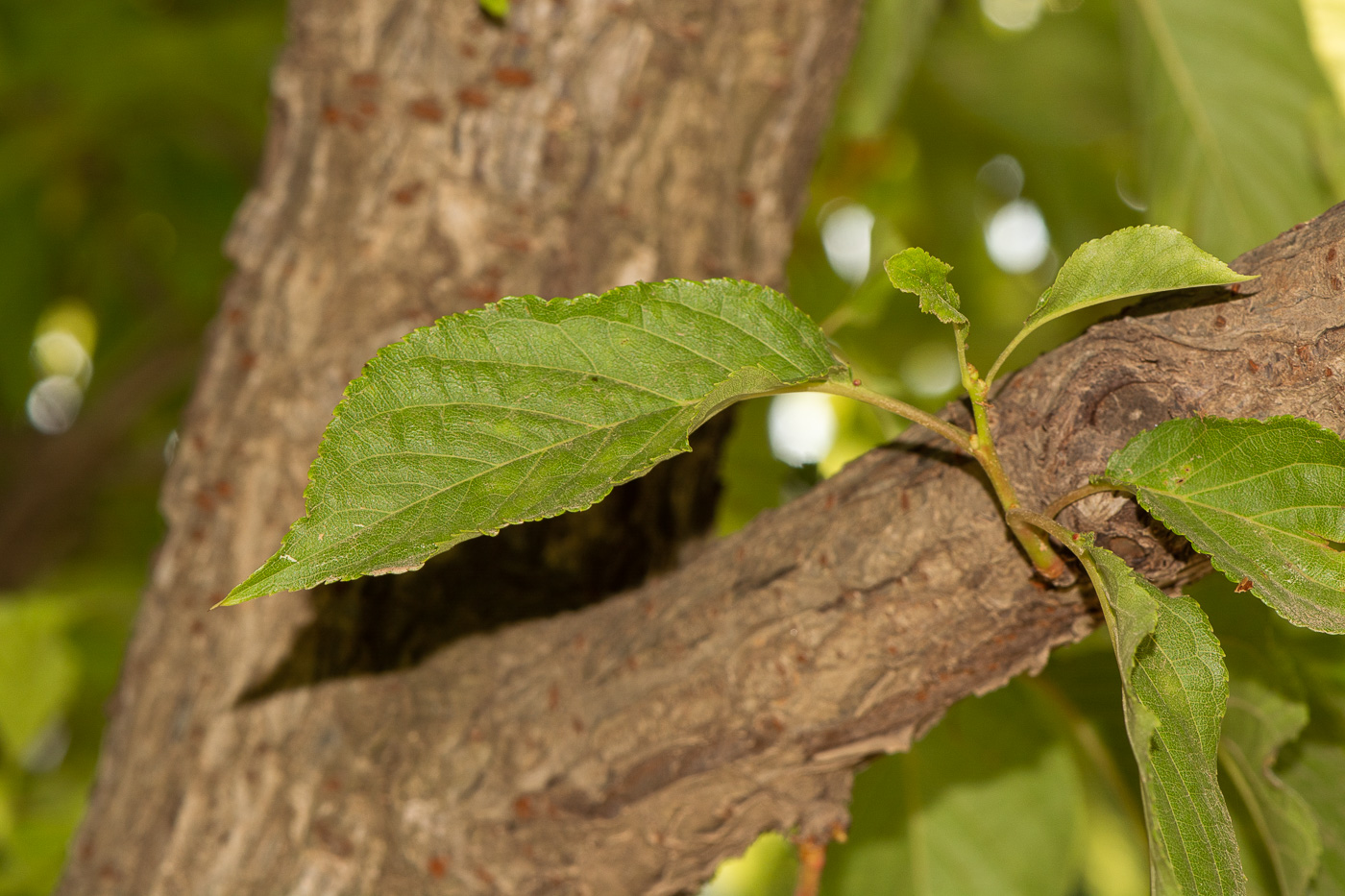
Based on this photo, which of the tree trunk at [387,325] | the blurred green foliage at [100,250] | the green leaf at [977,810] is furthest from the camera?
the blurred green foliage at [100,250]

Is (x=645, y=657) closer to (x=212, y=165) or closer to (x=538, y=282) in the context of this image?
(x=538, y=282)

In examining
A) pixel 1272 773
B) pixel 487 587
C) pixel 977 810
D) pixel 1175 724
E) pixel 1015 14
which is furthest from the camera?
pixel 1015 14

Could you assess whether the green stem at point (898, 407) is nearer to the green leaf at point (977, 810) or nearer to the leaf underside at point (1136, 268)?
the leaf underside at point (1136, 268)

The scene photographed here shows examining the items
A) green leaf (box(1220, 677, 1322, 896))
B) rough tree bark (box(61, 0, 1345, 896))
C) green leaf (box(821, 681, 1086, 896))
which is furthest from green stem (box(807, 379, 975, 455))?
green leaf (box(821, 681, 1086, 896))

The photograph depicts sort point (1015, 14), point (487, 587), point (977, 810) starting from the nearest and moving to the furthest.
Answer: point (487, 587)
point (977, 810)
point (1015, 14)

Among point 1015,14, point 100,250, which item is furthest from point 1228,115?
point 100,250

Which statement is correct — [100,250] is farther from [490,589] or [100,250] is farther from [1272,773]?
[1272,773]

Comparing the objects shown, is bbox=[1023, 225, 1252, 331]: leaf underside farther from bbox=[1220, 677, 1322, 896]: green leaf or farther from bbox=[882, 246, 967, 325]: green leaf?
bbox=[1220, 677, 1322, 896]: green leaf

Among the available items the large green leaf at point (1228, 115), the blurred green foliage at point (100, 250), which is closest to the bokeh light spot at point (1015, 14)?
the large green leaf at point (1228, 115)
